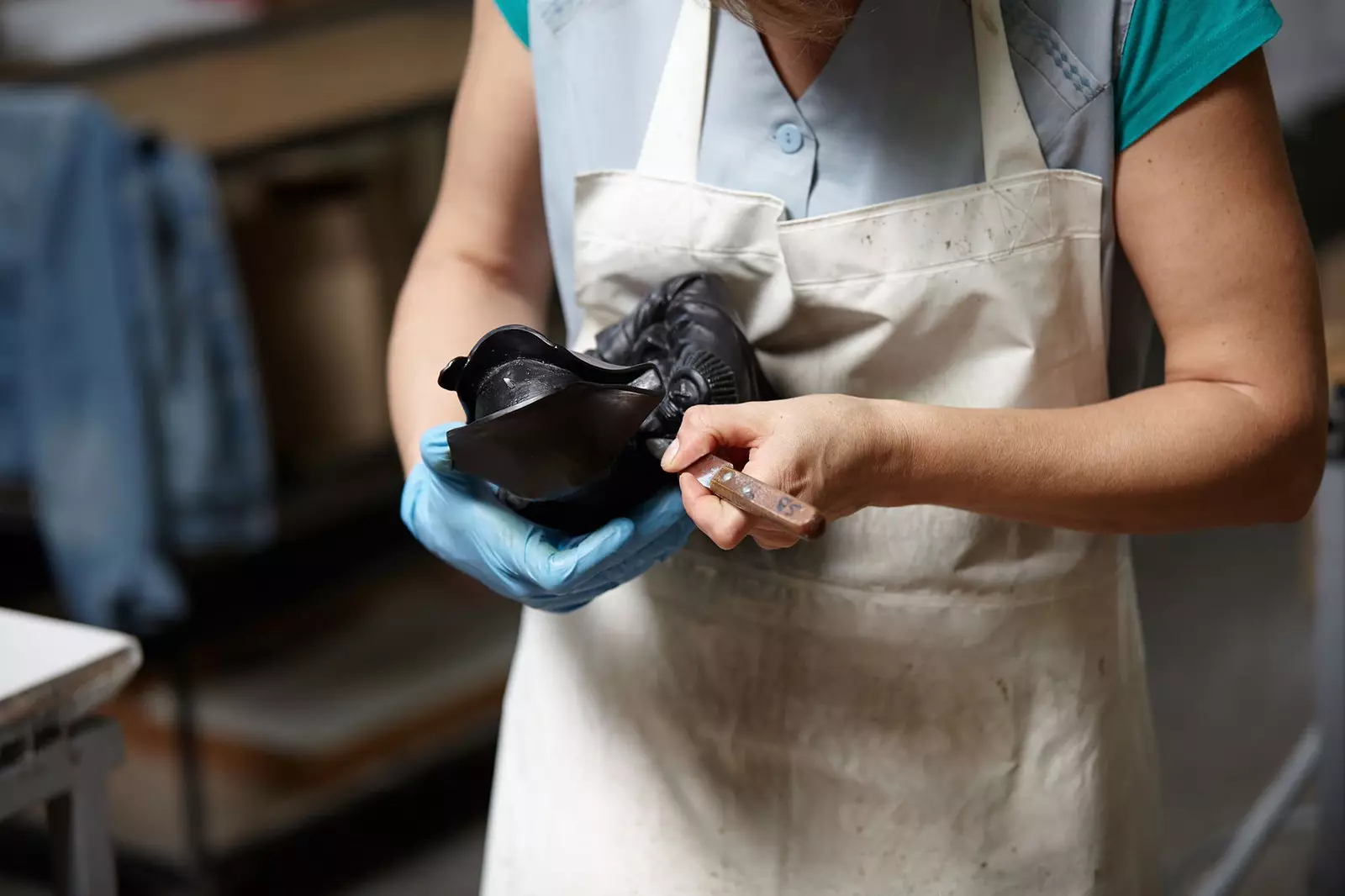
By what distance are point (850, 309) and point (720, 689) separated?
28 cm

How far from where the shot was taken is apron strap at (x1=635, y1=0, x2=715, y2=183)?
0.86m

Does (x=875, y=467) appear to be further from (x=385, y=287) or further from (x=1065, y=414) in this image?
(x=385, y=287)

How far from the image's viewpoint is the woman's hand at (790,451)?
0.68 metres

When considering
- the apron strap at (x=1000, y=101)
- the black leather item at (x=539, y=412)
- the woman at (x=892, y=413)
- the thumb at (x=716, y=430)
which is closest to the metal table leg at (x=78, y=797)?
the woman at (x=892, y=413)

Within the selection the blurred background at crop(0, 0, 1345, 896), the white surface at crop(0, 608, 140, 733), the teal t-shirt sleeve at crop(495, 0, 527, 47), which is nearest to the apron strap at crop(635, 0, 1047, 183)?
the teal t-shirt sleeve at crop(495, 0, 527, 47)

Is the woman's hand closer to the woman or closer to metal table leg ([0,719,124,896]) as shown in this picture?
the woman

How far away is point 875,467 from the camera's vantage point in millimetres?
751

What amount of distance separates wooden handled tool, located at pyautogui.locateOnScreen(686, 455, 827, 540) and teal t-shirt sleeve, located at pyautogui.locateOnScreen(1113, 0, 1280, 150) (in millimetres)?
330

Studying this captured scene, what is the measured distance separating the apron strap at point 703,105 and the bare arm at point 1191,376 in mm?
66

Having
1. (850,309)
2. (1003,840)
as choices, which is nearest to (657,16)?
(850,309)

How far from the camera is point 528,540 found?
827 mm

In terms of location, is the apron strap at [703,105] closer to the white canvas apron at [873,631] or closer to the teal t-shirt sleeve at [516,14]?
the white canvas apron at [873,631]

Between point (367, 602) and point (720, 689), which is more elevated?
point (720, 689)

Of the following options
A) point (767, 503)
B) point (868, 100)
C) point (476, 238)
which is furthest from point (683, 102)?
point (767, 503)
